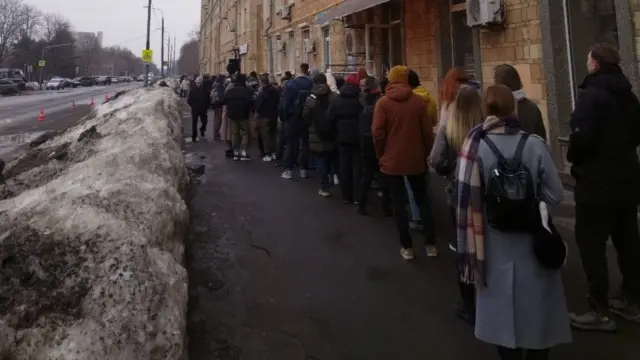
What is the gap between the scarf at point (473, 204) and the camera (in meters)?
2.78

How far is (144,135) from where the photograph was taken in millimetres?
7508

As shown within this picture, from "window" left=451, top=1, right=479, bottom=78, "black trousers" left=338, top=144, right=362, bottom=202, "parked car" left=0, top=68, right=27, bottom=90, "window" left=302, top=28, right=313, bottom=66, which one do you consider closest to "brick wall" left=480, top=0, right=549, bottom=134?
"window" left=451, top=1, right=479, bottom=78

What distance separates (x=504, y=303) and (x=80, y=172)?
4.38m

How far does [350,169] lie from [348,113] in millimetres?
877

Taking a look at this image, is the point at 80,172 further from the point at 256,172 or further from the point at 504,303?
the point at 256,172

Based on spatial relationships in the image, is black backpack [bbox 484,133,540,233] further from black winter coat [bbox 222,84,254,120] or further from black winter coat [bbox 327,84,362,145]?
black winter coat [bbox 222,84,254,120]

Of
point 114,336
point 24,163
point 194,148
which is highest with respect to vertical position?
point 114,336

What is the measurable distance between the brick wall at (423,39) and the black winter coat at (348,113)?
4.95 meters

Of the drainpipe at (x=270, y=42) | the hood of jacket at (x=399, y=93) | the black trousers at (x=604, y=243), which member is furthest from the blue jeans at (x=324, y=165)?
the drainpipe at (x=270, y=42)

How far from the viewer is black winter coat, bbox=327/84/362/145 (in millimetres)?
6879

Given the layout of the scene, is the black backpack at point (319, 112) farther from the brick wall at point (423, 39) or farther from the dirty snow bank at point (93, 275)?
the brick wall at point (423, 39)

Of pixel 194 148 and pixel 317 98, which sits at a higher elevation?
pixel 317 98

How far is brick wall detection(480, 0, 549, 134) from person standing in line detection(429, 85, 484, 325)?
486cm

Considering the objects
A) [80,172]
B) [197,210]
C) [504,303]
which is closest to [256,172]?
[197,210]
